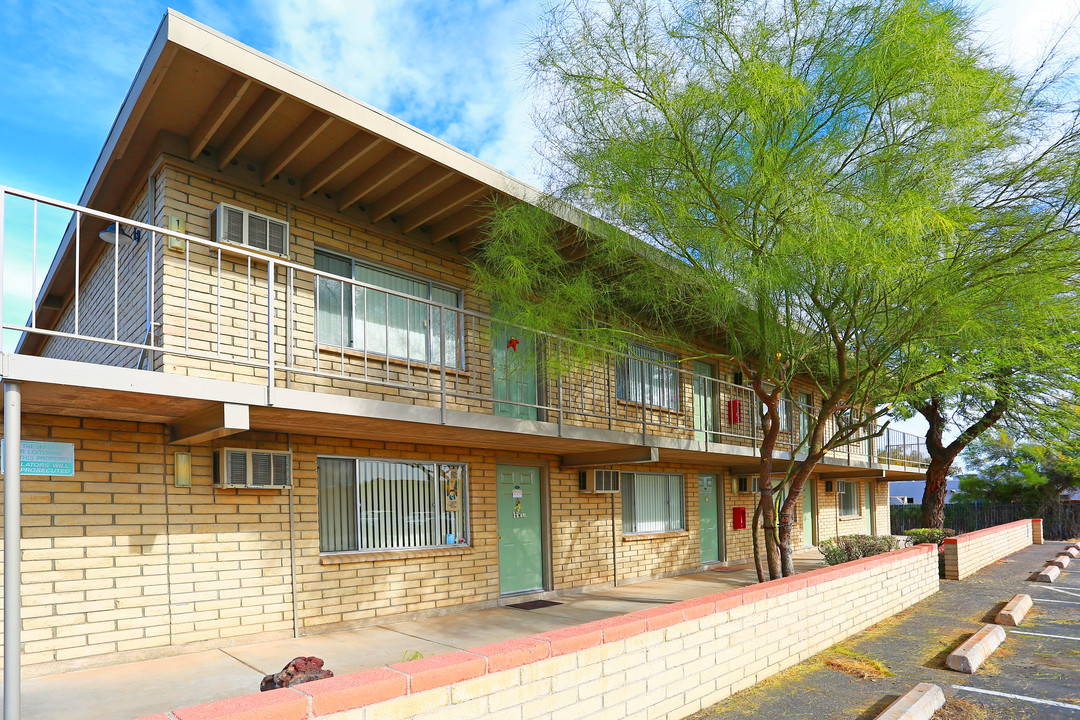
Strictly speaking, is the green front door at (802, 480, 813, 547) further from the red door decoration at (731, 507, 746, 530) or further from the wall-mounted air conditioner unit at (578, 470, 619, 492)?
the wall-mounted air conditioner unit at (578, 470, 619, 492)

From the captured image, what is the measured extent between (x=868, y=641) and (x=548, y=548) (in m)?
4.82

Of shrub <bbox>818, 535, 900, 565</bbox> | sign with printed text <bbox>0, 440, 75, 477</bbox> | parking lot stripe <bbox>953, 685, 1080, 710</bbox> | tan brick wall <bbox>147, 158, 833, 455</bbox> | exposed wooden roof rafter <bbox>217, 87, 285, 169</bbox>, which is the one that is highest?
exposed wooden roof rafter <bbox>217, 87, 285, 169</bbox>

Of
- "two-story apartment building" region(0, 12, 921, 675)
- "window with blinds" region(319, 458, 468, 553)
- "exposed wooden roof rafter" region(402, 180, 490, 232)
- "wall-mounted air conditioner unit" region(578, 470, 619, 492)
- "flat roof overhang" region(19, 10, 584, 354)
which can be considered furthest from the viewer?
"wall-mounted air conditioner unit" region(578, 470, 619, 492)

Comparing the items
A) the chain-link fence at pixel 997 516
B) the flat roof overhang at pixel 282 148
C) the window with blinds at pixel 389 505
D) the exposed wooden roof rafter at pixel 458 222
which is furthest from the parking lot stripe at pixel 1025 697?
the chain-link fence at pixel 997 516

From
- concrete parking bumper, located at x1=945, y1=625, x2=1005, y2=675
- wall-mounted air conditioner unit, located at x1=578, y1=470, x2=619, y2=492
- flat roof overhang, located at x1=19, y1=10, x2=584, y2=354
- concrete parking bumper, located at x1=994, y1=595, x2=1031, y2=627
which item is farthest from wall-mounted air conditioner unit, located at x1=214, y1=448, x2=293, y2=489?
concrete parking bumper, located at x1=994, y1=595, x2=1031, y2=627

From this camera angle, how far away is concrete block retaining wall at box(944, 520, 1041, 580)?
14961 mm

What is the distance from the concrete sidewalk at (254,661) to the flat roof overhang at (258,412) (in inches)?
81.8

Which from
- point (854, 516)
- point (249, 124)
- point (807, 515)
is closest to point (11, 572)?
point (249, 124)

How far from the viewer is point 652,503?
1459 centimetres

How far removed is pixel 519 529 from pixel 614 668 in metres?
6.47

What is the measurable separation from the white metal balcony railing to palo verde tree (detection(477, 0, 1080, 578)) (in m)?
1.40

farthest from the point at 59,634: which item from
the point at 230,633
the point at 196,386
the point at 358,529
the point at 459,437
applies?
the point at 459,437

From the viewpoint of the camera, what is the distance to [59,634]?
6.53 meters

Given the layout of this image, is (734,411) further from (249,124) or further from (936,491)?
(249,124)
